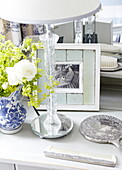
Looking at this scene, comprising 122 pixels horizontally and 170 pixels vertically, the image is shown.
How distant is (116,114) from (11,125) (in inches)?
17.2

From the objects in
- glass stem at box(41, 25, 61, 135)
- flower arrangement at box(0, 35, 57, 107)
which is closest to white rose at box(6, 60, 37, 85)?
flower arrangement at box(0, 35, 57, 107)

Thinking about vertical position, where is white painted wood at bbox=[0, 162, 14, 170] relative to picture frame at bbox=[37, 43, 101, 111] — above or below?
below

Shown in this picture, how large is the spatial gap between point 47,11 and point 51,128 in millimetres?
485

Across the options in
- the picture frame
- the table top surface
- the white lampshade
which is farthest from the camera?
the picture frame

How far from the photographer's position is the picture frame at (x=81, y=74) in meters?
1.31

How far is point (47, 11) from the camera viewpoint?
3.12 ft

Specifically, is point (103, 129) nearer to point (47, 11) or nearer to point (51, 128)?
point (51, 128)

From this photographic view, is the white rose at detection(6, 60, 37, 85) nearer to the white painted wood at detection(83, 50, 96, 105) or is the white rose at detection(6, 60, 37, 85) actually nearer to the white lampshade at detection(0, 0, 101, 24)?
the white lampshade at detection(0, 0, 101, 24)

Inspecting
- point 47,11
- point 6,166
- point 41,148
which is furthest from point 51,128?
point 47,11

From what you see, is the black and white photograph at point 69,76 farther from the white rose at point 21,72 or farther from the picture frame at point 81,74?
the white rose at point 21,72

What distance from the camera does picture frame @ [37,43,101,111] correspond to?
1306mm

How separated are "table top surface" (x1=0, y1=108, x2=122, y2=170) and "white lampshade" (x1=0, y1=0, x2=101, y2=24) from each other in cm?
46

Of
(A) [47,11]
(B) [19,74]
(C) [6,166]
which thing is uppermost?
(A) [47,11]

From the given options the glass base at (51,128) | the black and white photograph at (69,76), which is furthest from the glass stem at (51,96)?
the black and white photograph at (69,76)
